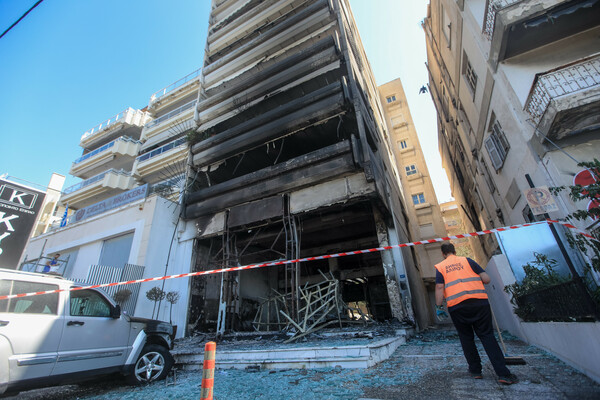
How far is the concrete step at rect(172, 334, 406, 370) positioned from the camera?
442 cm

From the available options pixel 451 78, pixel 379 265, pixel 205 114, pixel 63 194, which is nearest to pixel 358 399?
pixel 379 265

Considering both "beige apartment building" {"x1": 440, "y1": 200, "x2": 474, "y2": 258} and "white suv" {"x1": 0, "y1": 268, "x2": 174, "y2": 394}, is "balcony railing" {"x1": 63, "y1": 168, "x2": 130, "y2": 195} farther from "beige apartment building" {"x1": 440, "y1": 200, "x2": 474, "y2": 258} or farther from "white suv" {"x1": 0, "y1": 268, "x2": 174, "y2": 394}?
"beige apartment building" {"x1": 440, "y1": 200, "x2": 474, "y2": 258}

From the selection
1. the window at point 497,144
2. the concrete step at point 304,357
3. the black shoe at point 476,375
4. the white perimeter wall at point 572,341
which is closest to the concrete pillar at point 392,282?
the concrete step at point 304,357

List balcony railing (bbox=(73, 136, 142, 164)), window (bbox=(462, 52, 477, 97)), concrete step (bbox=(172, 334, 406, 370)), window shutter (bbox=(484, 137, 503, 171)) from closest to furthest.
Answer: concrete step (bbox=(172, 334, 406, 370)) < window shutter (bbox=(484, 137, 503, 171)) < window (bbox=(462, 52, 477, 97)) < balcony railing (bbox=(73, 136, 142, 164))

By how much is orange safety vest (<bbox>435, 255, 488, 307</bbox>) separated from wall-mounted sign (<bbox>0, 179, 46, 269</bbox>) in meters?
8.48

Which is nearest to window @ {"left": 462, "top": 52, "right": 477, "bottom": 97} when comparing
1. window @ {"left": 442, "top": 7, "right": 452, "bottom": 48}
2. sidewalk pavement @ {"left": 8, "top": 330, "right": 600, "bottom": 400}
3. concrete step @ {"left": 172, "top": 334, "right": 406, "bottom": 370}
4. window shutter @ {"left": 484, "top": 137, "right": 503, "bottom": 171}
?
window @ {"left": 442, "top": 7, "right": 452, "bottom": 48}

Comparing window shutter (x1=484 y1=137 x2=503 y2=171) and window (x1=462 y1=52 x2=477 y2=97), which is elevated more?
window (x1=462 y1=52 x2=477 y2=97)

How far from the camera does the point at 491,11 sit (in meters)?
8.12

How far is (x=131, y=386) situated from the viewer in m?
4.54

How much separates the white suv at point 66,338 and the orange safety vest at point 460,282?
4.99 meters

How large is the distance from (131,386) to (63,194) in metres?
25.9

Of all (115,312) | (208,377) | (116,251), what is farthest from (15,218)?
(208,377)

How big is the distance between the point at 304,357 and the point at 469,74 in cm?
1283

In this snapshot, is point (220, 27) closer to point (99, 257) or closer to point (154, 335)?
point (99, 257)
